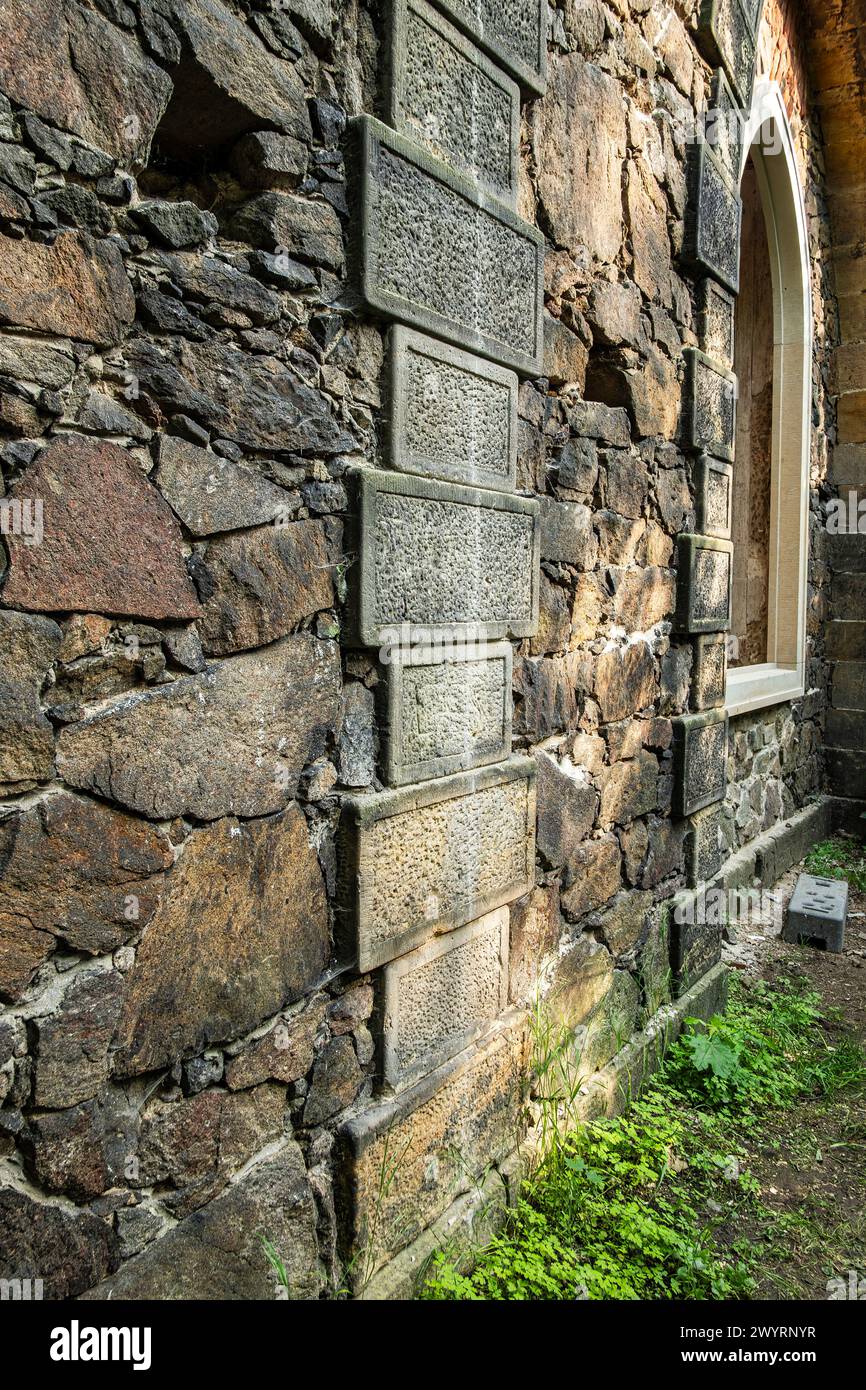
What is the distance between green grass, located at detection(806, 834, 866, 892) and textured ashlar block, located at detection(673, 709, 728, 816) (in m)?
2.14

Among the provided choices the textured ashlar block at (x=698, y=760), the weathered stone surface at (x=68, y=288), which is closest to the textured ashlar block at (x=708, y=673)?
the textured ashlar block at (x=698, y=760)

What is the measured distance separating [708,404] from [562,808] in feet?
5.29

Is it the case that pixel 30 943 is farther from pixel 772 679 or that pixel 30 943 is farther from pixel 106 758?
pixel 772 679

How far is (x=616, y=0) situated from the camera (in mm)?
2418

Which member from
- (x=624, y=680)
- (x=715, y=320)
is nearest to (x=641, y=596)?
(x=624, y=680)

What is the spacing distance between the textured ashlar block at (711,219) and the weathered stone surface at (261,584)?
6.97ft

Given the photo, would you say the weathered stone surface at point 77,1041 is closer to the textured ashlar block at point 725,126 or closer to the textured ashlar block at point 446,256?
the textured ashlar block at point 446,256

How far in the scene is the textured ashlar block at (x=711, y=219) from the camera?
114 inches

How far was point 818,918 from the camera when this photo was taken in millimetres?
4070

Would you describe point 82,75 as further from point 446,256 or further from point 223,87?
point 446,256

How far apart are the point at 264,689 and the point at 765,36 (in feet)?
15.7

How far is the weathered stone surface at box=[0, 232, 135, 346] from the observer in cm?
103

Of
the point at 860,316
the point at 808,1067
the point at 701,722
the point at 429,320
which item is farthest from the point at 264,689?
the point at 860,316

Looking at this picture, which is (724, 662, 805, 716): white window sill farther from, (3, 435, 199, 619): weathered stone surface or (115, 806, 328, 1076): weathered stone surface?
(3, 435, 199, 619): weathered stone surface
